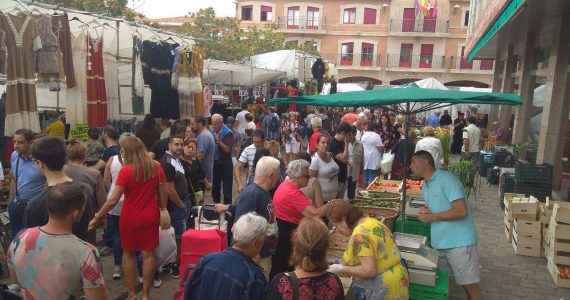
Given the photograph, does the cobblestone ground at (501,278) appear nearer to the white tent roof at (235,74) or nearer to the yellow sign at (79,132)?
the yellow sign at (79,132)

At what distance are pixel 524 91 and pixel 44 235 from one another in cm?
1262

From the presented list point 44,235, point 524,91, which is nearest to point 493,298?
point 44,235

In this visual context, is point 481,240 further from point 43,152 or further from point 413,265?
point 43,152

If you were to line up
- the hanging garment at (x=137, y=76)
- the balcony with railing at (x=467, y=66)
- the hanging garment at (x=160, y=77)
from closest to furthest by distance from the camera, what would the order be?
the hanging garment at (x=137, y=76), the hanging garment at (x=160, y=77), the balcony with railing at (x=467, y=66)

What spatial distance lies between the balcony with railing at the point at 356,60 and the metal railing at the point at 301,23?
293cm

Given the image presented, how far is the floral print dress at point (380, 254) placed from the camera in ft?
10.6

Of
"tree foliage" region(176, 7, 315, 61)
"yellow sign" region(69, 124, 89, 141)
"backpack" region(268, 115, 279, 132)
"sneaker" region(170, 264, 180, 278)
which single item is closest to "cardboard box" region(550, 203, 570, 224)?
"sneaker" region(170, 264, 180, 278)

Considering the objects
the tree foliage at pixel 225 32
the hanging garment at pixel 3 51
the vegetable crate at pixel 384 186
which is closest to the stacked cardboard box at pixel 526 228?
the vegetable crate at pixel 384 186

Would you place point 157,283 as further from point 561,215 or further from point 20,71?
point 561,215

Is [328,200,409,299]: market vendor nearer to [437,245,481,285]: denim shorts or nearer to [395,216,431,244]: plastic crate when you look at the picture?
[437,245,481,285]: denim shorts

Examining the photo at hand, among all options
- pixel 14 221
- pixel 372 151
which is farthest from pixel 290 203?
pixel 372 151

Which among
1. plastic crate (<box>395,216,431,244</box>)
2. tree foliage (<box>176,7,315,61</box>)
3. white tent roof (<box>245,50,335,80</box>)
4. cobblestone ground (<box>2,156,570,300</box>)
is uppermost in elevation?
tree foliage (<box>176,7,315,61</box>)

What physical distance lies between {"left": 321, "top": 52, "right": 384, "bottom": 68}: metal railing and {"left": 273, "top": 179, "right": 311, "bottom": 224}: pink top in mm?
34389

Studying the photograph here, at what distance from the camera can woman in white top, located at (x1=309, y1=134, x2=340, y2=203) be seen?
19.8 feet
